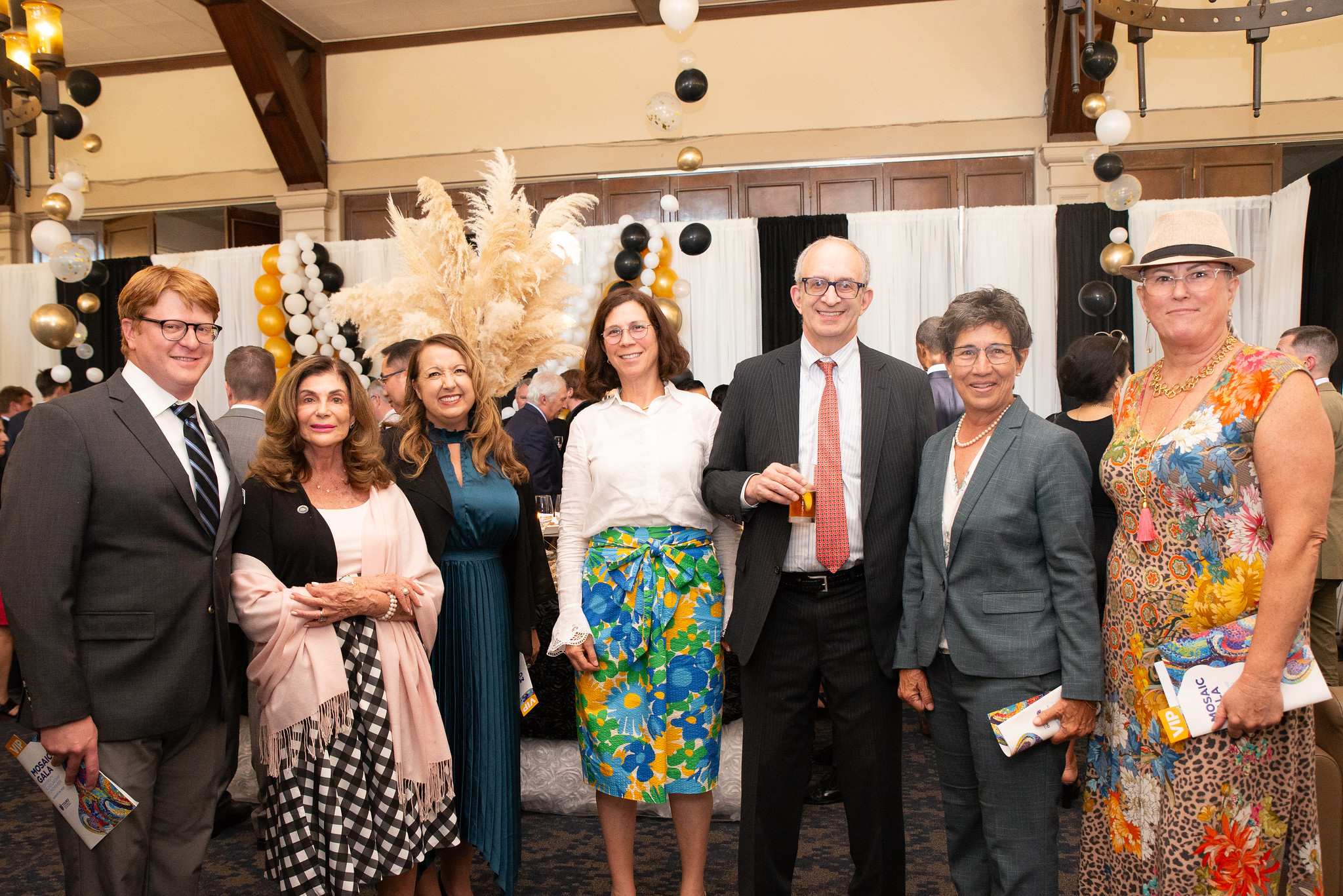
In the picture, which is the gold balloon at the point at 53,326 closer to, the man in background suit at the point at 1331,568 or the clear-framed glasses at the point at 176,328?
the clear-framed glasses at the point at 176,328

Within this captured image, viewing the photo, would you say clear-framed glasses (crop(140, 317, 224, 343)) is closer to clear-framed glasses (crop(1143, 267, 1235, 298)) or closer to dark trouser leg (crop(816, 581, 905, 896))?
dark trouser leg (crop(816, 581, 905, 896))

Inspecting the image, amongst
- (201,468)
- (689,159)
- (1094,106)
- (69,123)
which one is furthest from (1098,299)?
(69,123)

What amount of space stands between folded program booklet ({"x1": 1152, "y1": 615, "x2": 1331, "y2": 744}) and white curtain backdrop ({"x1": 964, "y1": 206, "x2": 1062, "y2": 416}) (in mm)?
6787

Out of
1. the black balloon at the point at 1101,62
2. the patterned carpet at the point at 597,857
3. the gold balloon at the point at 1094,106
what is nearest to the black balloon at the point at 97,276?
the patterned carpet at the point at 597,857

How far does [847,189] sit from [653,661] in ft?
25.5

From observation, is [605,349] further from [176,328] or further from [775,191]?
[775,191]

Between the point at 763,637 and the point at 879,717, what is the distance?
35 centimetres

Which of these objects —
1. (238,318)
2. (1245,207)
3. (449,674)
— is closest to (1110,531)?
(449,674)

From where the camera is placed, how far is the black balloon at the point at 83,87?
6816 millimetres

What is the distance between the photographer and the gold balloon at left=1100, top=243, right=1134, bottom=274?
7.14 meters

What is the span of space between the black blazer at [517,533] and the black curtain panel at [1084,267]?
264 inches

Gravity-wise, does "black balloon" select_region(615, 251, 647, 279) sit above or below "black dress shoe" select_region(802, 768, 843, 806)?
above

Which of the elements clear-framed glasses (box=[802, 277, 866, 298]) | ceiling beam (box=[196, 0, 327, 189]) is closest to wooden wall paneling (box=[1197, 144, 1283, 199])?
clear-framed glasses (box=[802, 277, 866, 298])

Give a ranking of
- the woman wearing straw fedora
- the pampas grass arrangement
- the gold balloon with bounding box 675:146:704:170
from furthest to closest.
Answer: the gold balloon with bounding box 675:146:704:170 < the pampas grass arrangement < the woman wearing straw fedora
